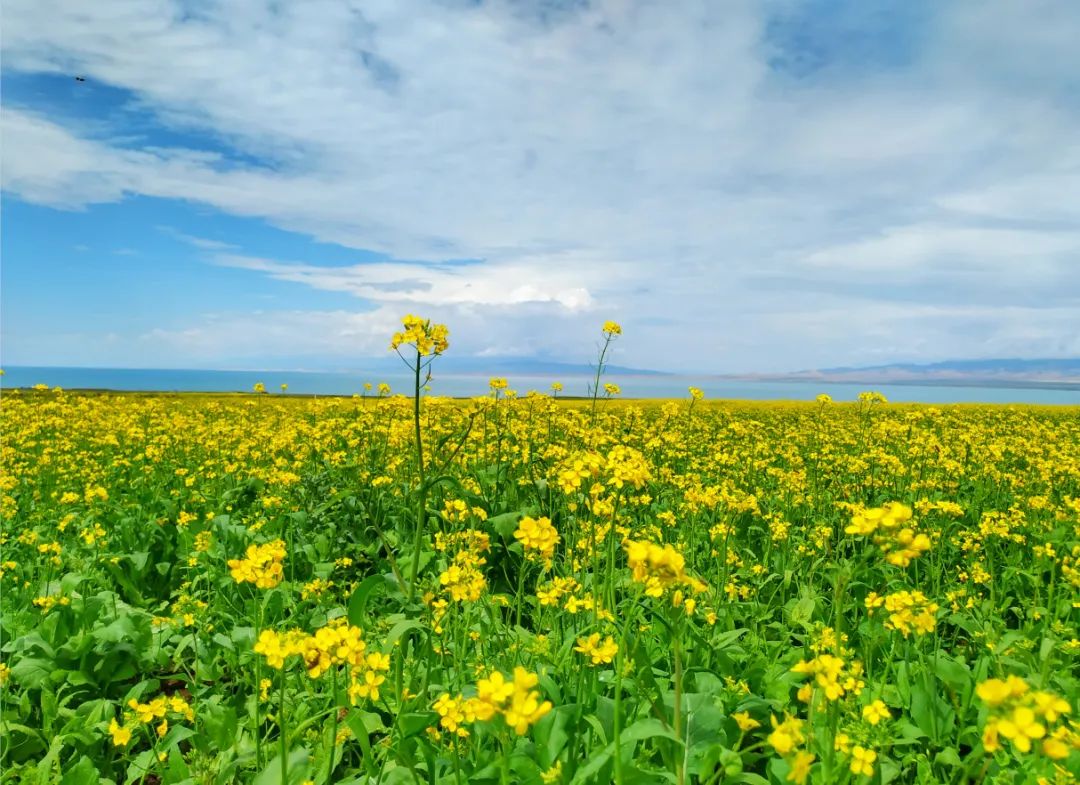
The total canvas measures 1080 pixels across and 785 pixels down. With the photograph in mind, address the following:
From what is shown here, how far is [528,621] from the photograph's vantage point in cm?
480

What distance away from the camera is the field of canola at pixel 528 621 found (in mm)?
2156

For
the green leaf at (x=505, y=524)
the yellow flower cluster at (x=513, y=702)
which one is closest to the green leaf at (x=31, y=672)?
the green leaf at (x=505, y=524)

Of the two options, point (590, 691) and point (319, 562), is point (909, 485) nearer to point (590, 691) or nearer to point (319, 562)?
point (590, 691)

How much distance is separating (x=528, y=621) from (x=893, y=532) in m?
3.52

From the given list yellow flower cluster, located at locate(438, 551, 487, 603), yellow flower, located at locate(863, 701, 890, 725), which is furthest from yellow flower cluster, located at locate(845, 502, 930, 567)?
yellow flower cluster, located at locate(438, 551, 487, 603)

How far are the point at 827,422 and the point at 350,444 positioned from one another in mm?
8942

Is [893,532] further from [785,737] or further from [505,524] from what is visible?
[505,524]

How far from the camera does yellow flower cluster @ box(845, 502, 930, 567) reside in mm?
1685

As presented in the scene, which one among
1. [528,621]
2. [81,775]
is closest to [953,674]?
[528,621]

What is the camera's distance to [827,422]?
464 inches

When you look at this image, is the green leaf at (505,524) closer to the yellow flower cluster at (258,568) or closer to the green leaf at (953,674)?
the yellow flower cluster at (258,568)

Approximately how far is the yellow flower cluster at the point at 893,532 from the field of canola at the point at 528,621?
0.05 feet

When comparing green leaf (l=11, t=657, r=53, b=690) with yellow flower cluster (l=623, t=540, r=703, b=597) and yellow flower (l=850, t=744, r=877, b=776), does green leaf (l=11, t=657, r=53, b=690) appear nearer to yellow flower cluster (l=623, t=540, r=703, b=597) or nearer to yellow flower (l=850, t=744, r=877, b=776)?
yellow flower cluster (l=623, t=540, r=703, b=597)

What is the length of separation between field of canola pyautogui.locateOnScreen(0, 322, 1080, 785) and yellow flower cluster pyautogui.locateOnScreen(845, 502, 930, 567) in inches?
0.6
